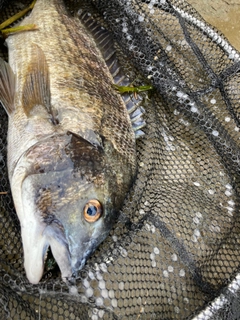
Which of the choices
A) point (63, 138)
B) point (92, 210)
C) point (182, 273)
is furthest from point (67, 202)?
point (182, 273)

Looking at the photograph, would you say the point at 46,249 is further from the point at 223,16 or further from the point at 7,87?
the point at 223,16

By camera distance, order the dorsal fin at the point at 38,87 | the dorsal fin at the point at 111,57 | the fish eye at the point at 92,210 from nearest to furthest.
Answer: the fish eye at the point at 92,210 → the dorsal fin at the point at 38,87 → the dorsal fin at the point at 111,57

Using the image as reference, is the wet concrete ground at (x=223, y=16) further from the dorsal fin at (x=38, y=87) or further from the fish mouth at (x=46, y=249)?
the fish mouth at (x=46, y=249)

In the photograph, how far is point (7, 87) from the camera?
2.81 metres

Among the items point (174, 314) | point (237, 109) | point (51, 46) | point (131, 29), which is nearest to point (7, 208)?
point (51, 46)

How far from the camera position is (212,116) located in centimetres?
345

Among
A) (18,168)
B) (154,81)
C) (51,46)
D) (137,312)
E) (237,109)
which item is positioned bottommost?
(137,312)

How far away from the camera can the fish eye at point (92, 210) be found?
2332 millimetres

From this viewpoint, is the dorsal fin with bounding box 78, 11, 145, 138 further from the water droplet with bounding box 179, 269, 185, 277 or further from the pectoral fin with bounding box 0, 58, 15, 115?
the water droplet with bounding box 179, 269, 185, 277

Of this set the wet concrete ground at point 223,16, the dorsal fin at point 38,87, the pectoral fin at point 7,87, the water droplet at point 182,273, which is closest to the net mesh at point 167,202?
the water droplet at point 182,273

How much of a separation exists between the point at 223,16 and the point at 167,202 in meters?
2.92

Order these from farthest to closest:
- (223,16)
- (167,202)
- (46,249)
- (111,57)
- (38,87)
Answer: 1. (223,16)
2. (111,57)
3. (167,202)
4. (38,87)
5. (46,249)

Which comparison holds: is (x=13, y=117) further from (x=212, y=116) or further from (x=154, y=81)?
(x=212, y=116)

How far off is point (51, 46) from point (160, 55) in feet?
3.68
